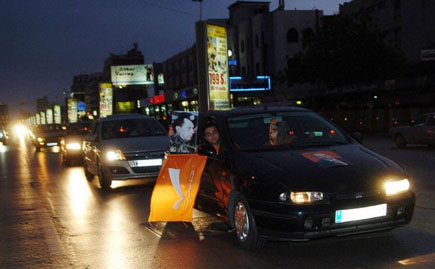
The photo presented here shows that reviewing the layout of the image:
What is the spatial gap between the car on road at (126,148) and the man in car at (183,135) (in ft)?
14.1

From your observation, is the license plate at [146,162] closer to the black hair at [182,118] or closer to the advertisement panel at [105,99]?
the black hair at [182,118]

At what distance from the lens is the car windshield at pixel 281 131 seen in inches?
267

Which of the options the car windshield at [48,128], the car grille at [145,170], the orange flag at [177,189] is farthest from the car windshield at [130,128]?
the car windshield at [48,128]

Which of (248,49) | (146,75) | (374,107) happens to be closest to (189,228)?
(374,107)

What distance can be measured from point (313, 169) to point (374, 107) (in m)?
37.8

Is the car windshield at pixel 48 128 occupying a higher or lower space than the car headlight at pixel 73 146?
higher

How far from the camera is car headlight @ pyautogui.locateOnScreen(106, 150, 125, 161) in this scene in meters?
12.0

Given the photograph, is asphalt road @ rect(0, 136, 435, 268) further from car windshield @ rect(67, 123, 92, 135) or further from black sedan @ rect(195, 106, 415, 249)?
car windshield @ rect(67, 123, 92, 135)

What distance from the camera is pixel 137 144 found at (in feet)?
40.5

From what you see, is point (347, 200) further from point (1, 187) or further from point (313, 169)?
point (1, 187)

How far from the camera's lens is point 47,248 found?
6895mm

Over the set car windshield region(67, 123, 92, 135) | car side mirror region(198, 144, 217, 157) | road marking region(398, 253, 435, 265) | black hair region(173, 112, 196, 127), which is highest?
black hair region(173, 112, 196, 127)

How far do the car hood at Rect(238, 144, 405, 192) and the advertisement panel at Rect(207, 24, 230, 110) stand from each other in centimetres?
1462

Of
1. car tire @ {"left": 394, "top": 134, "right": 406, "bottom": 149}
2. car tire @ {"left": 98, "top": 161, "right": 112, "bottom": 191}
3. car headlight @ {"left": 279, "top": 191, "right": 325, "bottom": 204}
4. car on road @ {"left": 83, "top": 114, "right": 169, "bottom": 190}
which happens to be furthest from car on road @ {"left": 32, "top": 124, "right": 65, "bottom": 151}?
car headlight @ {"left": 279, "top": 191, "right": 325, "bottom": 204}
